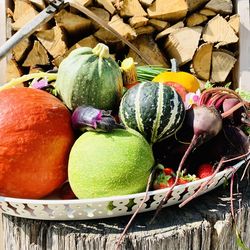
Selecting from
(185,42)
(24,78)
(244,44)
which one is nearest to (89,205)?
(24,78)

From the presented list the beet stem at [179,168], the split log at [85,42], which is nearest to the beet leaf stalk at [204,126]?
the beet stem at [179,168]

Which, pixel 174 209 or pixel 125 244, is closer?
pixel 125 244

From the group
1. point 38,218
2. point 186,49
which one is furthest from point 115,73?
point 186,49

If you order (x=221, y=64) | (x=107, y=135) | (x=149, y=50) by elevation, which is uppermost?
(x=107, y=135)

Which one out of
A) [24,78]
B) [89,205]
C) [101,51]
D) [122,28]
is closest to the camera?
[89,205]

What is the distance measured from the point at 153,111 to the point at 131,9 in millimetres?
1852

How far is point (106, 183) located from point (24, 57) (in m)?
2.18

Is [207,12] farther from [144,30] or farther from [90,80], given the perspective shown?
[90,80]

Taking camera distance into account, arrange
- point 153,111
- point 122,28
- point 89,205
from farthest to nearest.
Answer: point 122,28 < point 153,111 < point 89,205

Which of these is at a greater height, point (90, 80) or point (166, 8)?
point (90, 80)

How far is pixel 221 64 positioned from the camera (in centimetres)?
319

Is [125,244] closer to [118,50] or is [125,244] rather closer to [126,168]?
[126,168]

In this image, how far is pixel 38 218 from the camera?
1337 millimetres

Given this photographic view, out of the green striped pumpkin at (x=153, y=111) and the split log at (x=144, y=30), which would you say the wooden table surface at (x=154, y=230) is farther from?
the split log at (x=144, y=30)
